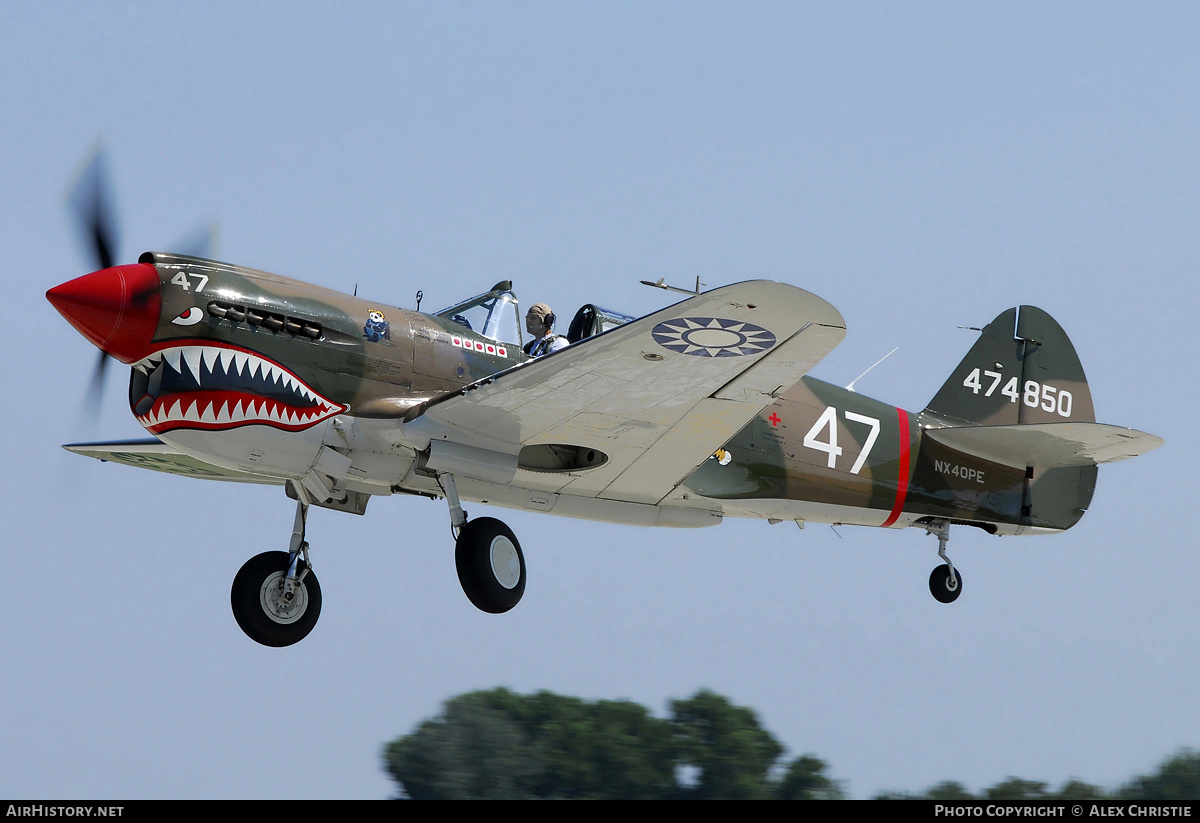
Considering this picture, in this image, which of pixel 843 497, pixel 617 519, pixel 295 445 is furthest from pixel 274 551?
pixel 843 497

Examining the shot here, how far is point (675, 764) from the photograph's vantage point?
78.8 feet

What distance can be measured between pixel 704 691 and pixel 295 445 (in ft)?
59.5

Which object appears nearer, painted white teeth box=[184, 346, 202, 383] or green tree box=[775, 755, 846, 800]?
painted white teeth box=[184, 346, 202, 383]

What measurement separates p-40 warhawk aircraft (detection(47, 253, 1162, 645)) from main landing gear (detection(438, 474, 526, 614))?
1 cm

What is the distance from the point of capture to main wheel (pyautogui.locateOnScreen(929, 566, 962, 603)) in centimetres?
1181

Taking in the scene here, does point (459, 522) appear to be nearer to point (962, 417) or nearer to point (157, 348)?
point (157, 348)

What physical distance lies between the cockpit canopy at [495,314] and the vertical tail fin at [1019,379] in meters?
4.56

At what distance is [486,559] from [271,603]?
1.55 metres

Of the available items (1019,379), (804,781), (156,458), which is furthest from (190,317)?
(804,781)

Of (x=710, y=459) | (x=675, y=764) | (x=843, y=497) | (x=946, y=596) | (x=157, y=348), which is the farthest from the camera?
(x=675, y=764)

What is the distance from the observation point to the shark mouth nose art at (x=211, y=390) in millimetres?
8086

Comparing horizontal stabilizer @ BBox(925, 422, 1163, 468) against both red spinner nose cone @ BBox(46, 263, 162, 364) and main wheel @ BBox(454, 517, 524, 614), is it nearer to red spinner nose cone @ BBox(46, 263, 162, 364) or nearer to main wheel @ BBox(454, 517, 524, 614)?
main wheel @ BBox(454, 517, 524, 614)

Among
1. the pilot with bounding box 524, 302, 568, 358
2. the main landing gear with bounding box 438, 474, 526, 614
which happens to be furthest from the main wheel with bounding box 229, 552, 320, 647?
the pilot with bounding box 524, 302, 568, 358
